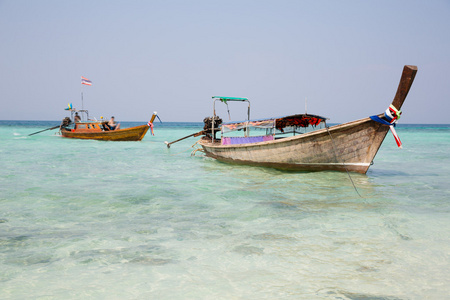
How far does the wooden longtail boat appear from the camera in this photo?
9414 mm

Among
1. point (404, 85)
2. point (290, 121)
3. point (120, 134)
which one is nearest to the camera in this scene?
point (404, 85)

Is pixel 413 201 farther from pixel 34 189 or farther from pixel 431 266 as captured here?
pixel 34 189

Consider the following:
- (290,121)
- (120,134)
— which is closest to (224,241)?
(290,121)

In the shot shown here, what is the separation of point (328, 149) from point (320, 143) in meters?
0.31

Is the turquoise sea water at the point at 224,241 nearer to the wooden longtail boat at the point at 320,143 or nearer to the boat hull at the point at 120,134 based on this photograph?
the wooden longtail boat at the point at 320,143

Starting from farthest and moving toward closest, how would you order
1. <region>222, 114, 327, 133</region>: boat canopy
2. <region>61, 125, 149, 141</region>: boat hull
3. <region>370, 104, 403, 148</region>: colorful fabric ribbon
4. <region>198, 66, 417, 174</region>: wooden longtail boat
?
<region>61, 125, 149, 141</region>: boat hull
<region>222, 114, 327, 133</region>: boat canopy
<region>198, 66, 417, 174</region>: wooden longtail boat
<region>370, 104, 403, 148</region>: colorful fabric ribbon

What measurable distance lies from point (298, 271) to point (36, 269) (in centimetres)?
306

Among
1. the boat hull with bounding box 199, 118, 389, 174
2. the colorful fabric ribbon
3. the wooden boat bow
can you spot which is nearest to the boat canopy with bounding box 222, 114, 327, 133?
the boat hull with bounding box 199, 118, 389, 174

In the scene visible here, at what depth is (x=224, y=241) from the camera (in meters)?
5.08

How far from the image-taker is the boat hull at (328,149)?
389 inches

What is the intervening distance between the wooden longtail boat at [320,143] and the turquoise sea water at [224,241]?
1055 mm

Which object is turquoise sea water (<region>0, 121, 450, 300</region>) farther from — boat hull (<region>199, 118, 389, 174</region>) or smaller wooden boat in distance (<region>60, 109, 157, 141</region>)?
smaller wooden boat in distance (<region>60, 109, 157, 141</region>)

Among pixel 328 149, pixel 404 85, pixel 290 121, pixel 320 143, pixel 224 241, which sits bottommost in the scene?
pixel 224 241

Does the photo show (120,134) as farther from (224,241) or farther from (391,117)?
(224,241)
